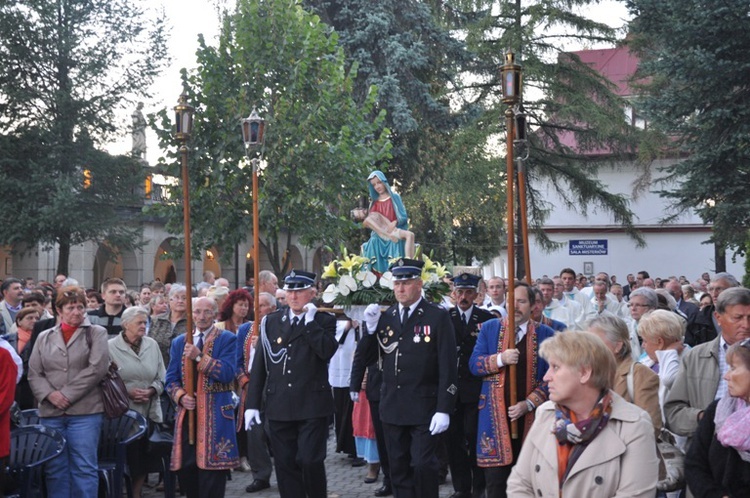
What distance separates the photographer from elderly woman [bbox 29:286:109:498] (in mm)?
8367

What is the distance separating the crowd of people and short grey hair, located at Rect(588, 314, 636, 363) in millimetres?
14

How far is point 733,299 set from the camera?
6.62 metres

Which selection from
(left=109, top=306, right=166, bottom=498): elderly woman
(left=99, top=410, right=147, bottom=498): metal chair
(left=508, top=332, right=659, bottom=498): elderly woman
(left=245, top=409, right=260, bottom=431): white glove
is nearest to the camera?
(left=508, top=332, right=659, bottom=498): elderly woman

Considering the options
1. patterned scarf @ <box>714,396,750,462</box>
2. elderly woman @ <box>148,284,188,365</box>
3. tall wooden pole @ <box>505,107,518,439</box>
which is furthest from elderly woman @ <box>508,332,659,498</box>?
elderly woman @ <box>148,284,188,365</box>

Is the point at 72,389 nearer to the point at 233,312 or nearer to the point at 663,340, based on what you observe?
the point at 233,312

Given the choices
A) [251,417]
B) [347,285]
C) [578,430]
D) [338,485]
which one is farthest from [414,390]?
[578,430]

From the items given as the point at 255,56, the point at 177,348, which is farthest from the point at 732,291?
the point at 255,56

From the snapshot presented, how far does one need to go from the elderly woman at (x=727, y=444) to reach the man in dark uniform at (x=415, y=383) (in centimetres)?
289

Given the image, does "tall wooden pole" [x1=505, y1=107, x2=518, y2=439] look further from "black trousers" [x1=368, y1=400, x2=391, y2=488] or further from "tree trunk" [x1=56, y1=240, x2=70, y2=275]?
"tree trunk" [x1=56, y1=240, x2=70, y2=275]

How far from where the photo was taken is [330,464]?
494 inches

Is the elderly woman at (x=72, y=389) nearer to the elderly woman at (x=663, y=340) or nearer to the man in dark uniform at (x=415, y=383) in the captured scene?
the man in dark uniform at (x=415, y=383)

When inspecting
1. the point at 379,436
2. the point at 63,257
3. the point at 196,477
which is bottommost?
the point at 196,477

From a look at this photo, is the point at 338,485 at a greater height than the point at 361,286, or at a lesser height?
lesser

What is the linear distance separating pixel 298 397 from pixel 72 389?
190 cm
